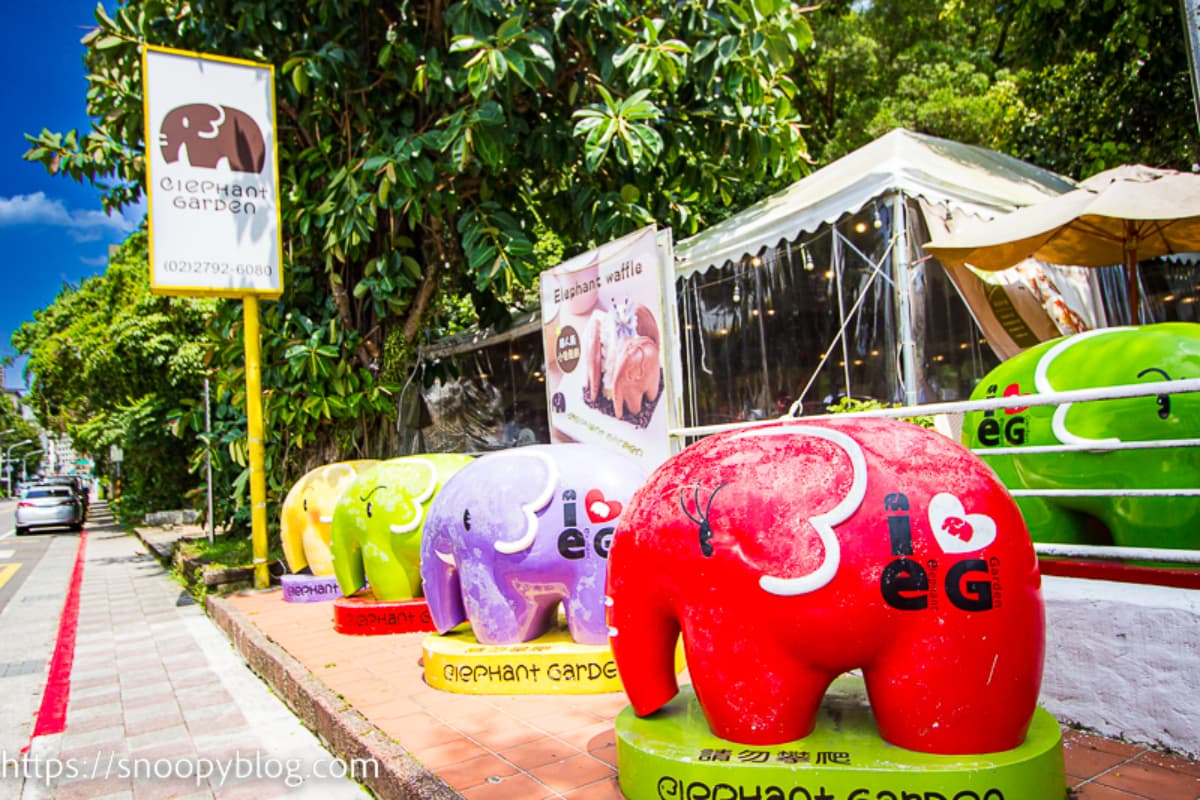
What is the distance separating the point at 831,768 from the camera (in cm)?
221

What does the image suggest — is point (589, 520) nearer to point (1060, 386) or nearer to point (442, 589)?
point (442, 589)

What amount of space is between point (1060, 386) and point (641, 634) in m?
2.02

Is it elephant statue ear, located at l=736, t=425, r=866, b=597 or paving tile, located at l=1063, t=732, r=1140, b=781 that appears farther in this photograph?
paving tile, located at l=1063, t=732, r=1140, b=781

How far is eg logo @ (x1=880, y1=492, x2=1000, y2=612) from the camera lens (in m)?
2.14

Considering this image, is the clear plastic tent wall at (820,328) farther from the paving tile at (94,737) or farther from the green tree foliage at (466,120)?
the paving tile at (94,737)

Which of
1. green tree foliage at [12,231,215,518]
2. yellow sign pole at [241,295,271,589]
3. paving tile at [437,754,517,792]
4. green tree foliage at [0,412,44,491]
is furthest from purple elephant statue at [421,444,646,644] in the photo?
green tree foliage at [0,412,44,491]

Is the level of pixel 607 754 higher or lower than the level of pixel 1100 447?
lower

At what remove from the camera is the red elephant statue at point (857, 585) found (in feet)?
7.07

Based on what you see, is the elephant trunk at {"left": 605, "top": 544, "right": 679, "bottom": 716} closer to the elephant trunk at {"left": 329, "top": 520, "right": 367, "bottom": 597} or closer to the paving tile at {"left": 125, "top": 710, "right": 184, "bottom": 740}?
the paving tile at {"left": 125, "top": 710, "right": 184, "bottom": 740}

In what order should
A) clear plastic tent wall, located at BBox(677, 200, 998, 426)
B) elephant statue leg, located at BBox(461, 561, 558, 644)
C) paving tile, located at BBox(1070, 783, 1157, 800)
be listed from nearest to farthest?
paving tile, located at BBox(1070, 783, 1157, 800) < elephant statue leg, located at BBox(461, 561, 558, 644) < clear plastic tent wall, located at BBox(677, 200, 998, 426)

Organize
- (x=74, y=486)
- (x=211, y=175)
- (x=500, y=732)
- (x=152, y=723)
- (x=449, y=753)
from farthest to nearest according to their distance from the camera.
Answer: (x=74, y=486) → (x=211, y=175) → (x=152, y=723) → (x=500, y=732) → (x=449, y=753)

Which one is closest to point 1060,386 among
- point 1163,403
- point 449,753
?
point 1163,403

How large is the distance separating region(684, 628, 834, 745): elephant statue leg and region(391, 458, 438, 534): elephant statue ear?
3036mm

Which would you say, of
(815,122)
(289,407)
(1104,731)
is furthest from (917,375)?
(815,122)
